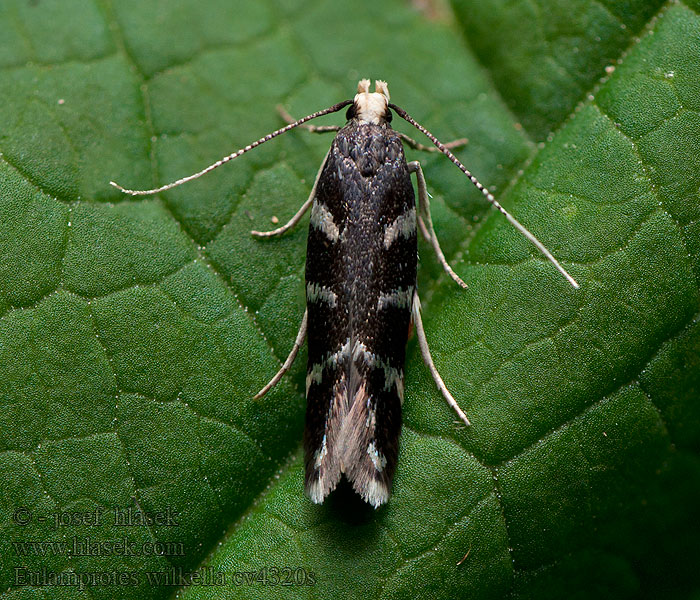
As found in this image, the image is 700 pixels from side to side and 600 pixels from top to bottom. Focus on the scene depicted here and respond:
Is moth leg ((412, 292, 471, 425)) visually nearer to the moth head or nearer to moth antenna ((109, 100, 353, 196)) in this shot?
the moth head

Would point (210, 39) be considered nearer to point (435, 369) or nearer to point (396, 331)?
point (396, 331)

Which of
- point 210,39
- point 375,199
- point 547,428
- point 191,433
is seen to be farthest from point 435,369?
point 210,39

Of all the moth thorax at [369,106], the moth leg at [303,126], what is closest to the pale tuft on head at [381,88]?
the moth thorax at [369,106]

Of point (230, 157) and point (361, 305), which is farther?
point (230, 157)

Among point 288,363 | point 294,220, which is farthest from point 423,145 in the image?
point 288,363

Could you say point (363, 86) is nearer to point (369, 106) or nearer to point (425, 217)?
point (369, 106)
